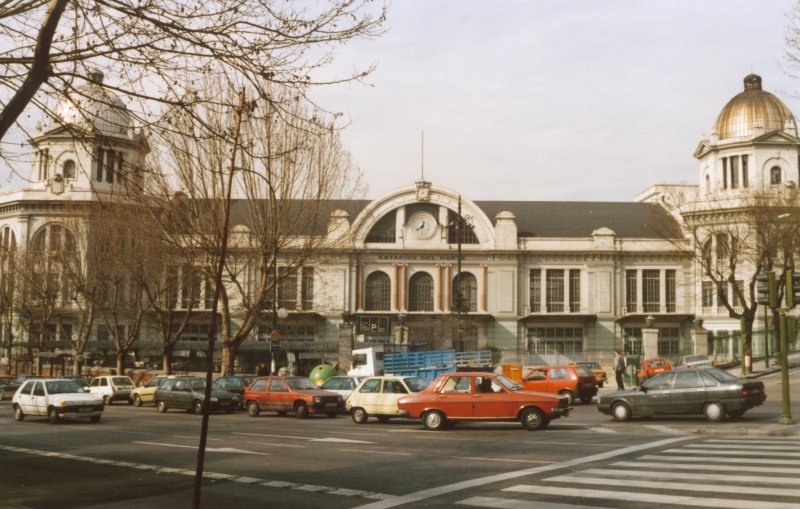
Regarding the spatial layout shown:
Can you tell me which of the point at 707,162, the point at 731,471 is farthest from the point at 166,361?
the point at 707,162

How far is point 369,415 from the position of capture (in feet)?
81.7

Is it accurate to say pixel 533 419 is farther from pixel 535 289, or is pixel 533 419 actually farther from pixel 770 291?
pixel 535 289

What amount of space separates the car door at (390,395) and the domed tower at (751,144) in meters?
48.1

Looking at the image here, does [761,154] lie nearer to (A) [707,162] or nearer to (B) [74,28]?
(A) [707,162]

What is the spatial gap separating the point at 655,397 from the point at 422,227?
50252 millimetres

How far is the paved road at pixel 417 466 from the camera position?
11.1 m

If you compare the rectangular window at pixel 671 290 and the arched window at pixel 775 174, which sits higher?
the arched window at pixel 775 174

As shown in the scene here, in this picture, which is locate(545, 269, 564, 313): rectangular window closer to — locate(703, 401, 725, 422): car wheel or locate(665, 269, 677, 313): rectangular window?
locate(665, 269, 677, 313): rectangular window

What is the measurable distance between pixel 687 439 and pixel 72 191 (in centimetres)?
6236

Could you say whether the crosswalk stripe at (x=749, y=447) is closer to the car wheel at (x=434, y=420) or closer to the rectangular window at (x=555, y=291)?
the car wheel at (x=434, y=420)

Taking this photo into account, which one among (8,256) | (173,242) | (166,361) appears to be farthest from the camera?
(8,256)

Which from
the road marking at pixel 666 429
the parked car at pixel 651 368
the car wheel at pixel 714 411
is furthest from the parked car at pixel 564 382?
the parked car at pixel 651 368

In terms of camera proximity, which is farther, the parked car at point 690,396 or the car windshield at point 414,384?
the car windshield at point 414,384

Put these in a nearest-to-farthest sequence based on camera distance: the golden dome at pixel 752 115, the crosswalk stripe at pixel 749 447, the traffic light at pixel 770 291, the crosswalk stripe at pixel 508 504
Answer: the crosswalk stripe at pixel 508 504 → the crosswalk stripe at pixel 749 447 → the traffic light at pixel 770 291 → the golden dome at pixel 752 115
